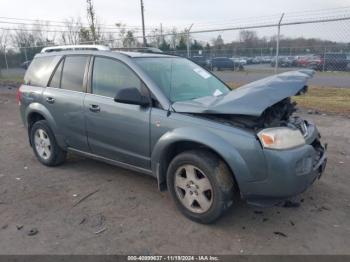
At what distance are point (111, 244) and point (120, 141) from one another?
1280mm

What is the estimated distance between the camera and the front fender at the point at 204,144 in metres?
3.13

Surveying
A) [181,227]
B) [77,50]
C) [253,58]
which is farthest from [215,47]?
[181,227]

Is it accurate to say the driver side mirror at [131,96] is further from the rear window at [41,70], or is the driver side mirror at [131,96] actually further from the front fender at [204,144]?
the rear window at [41,70]

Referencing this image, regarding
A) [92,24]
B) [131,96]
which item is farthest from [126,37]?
[131,96]

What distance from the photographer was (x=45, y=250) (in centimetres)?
312

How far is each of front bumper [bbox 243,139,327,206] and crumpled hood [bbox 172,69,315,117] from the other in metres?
0.44

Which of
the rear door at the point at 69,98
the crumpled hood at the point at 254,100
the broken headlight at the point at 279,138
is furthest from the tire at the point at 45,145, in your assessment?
the broken headlight at the point at 279,138

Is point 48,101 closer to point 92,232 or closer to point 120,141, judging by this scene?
point 120,141

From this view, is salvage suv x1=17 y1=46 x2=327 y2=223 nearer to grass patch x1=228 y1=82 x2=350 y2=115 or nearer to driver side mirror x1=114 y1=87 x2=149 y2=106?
driver side mirror x1=114 y1=87 x2=149 y2=106

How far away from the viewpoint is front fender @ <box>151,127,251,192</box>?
123 inches

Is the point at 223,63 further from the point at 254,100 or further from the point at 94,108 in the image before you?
the point at 254,100

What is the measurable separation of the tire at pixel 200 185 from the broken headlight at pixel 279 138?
1.60 feet

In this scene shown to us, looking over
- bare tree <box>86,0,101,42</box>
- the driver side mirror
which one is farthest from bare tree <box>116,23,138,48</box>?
the driver side mirror

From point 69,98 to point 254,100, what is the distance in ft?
8.49
